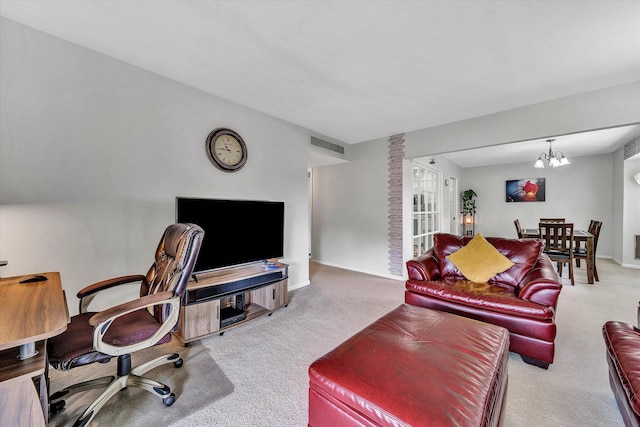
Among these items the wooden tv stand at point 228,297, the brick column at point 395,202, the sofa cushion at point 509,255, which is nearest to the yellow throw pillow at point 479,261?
the sofa cushion at point 509,255

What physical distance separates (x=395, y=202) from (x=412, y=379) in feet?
11.6

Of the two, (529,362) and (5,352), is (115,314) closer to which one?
(5,352)

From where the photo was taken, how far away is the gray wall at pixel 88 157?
182cm

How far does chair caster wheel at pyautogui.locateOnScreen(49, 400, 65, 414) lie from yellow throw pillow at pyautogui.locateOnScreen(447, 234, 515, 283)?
131 inches

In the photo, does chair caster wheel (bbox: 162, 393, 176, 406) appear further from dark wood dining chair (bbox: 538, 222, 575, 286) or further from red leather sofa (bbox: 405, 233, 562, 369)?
dark wood dining chair (bbox: 538, 222, 575, 286)

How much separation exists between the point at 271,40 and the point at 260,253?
2131 millimetres

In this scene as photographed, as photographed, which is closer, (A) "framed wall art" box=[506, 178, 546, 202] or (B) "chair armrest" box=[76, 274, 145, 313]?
(B) "chair armrest" box=[76, 274, 145, 313]

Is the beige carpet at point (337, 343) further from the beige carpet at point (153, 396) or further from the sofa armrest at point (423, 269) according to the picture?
the sofa armrest at point (423, 269)

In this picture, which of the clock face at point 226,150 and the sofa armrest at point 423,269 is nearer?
the sofa armrest at point 423,269

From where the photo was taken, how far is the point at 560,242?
412 centimetres

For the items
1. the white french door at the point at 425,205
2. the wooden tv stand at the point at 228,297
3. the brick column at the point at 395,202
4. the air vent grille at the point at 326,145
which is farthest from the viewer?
the white french door at the point at 425,205

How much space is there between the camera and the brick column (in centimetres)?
430

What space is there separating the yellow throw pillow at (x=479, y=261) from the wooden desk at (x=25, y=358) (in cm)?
309

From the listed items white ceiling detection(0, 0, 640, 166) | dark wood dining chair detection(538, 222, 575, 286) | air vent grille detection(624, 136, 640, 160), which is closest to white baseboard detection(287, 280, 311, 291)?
white ceiling detection(0, 0, 640, 166)
